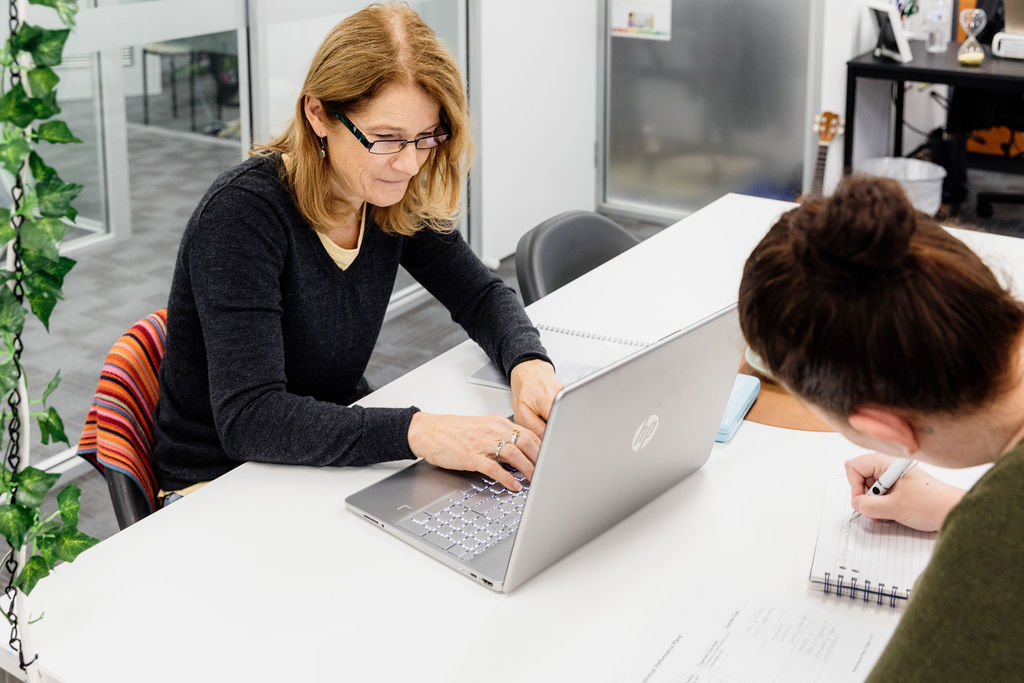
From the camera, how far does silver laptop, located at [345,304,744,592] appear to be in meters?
1.14

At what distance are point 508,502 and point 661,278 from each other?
0.92 m

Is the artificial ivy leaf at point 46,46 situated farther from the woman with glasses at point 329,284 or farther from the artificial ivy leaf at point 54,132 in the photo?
the woman with glasses at point 329,284

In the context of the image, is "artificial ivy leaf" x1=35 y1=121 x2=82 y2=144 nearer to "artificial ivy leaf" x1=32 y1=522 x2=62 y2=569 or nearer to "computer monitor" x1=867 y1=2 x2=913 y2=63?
"artificial ivy leaf" x1=32 y1=522 x2=62 y2=569

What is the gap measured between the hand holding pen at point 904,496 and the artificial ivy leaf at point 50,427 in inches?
35.7

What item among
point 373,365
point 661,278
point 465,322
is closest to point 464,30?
point 373,365

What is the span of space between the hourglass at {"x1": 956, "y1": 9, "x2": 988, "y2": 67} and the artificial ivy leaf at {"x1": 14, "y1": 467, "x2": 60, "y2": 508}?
4.16 meters

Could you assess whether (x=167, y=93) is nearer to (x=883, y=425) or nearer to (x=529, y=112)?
(x=529, y=112)

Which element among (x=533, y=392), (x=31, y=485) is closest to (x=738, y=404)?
(x=533, y=392)

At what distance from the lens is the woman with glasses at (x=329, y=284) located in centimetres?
148

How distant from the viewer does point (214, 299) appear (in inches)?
58.7

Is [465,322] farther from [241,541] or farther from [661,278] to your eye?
[241,541]

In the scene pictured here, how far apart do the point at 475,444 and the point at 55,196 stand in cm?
64

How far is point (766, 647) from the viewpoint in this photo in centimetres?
113

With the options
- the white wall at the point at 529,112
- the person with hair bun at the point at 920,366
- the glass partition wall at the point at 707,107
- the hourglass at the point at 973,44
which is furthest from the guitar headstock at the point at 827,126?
the person with hair bun at the point at 920,366
